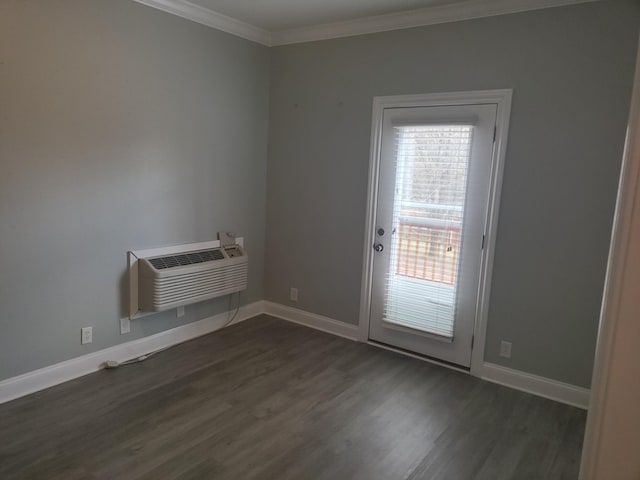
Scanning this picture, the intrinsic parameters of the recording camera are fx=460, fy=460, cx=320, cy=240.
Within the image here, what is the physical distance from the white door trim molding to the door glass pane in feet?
9.80

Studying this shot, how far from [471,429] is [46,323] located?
2763 mm

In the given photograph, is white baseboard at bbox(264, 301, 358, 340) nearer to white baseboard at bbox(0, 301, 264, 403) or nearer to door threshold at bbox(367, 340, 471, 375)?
door threshold at bbox(367, 340, 471, 375)

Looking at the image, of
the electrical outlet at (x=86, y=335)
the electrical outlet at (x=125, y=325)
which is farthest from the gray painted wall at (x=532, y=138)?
the electrical outlet at (x=86, y=335)

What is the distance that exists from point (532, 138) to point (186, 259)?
2724mm

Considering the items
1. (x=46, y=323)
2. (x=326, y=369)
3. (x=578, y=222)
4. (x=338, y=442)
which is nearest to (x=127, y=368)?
(x=46, y=323)

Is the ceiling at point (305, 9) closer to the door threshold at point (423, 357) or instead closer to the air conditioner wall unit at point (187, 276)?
the air conditioner wall unit at point (187, 276)

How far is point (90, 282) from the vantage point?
3189mm

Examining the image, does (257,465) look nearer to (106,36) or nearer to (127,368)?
(127,368)

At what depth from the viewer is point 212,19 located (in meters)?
3.73

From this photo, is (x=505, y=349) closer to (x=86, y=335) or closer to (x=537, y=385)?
(x=537, y=385)

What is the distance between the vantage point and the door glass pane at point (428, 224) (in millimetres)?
3434

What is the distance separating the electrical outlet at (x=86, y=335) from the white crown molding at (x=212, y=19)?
2.32m

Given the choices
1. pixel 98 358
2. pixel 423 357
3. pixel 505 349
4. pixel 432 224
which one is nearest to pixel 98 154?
pixel 98 358

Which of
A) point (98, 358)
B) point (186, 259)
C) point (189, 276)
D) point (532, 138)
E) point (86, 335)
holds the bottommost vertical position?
point (98, 358)
